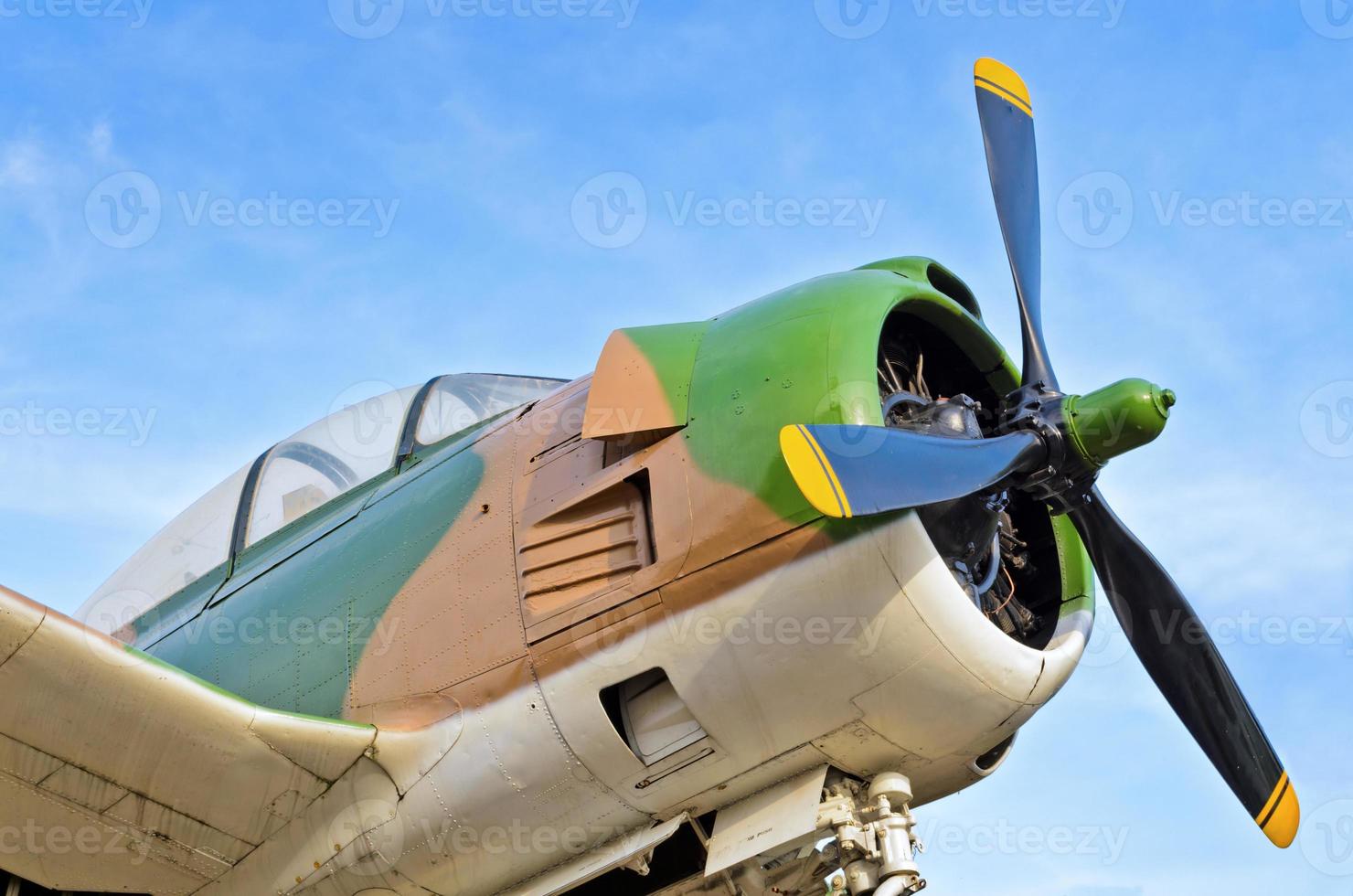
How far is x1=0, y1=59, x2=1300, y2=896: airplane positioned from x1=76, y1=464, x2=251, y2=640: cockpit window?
152cm

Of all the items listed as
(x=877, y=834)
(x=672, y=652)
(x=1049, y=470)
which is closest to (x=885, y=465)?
(x=1049, y=470)

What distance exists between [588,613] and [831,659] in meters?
Answer: 1.25

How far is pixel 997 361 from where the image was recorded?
27.7ft

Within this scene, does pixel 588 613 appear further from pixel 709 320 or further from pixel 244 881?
pixel 244 881

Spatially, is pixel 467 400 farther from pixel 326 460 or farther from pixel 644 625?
pixel 644 625

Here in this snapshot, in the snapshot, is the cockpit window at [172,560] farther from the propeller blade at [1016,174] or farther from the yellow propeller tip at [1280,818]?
the yellow propeller tip at [1280,818]

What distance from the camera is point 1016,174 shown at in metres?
9.13

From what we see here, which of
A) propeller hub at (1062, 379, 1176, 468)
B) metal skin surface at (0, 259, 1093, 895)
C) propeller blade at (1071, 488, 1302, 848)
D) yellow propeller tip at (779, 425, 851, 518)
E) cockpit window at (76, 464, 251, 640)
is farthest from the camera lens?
cockpit window at (76, 464, 251, 640)

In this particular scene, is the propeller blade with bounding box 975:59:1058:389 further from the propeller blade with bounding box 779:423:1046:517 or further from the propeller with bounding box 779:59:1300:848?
the propeller blade with bounding box 779:423:1046:517

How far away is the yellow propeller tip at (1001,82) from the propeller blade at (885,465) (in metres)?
2.97

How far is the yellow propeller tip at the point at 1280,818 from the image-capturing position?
27.3 ft

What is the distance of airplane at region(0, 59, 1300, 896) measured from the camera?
6.98 m

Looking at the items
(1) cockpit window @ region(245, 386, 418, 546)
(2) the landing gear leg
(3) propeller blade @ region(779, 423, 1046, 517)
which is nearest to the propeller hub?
(3) propeller blade @ region(779, 423, 1046, 517)

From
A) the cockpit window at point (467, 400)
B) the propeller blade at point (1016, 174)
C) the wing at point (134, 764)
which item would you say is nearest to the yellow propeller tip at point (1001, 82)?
the propeller blade at point (1016, 174)
